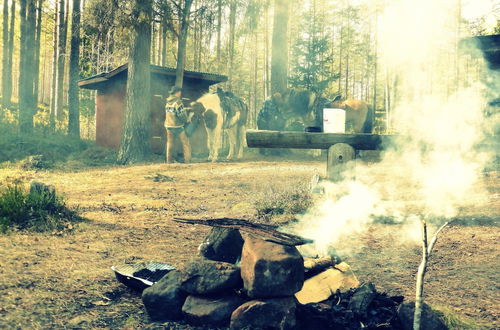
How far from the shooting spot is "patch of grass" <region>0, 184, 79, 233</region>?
6199 mm

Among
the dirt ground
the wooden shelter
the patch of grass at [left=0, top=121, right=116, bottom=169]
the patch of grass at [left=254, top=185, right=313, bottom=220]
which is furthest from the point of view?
the wooden shelter

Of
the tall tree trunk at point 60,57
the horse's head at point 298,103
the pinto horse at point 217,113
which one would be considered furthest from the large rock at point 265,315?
the tall tree trunk at point 60,57

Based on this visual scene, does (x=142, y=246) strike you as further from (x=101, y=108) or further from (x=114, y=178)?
(x=101, y=108)

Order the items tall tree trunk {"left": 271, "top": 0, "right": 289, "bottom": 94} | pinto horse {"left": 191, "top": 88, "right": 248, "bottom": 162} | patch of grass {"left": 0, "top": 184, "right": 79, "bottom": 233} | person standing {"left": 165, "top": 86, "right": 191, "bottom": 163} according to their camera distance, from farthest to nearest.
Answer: tall tree trunk {"left": 271, "top": 0, "right": 289, "bottom": 94}
pinto horse {"left": 191, "top": 88, "right": 248, "bottom": 162}
person standing {"left": 165, "top": 86, "right": 191, "bottom": 163}
patch of grass {"left": 0, "top": 184, "right": 79, "bottom": 233}

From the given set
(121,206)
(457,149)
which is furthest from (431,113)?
(121,206)

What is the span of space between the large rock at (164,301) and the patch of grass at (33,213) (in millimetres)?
3390

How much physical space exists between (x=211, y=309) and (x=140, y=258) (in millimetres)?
2131

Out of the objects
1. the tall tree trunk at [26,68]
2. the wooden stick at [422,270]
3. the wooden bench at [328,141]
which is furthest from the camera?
the tall tree trunk at [26,68]

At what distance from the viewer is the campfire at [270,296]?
122 inches

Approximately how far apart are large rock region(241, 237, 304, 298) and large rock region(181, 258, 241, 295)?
0.48 ft

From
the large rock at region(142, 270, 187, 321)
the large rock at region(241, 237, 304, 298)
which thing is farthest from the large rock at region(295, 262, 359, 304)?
the large rock at region(142, 270, 187, 321)

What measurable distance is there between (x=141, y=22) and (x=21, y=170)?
6272 mm

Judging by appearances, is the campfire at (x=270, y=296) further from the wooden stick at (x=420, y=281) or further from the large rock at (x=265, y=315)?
the wooden stick at (x=420, y=281)

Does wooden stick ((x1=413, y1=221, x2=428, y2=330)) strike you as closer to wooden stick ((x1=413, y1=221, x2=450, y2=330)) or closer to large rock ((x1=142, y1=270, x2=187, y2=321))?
wooden stick ((x1=413, y1=221, x2=450, y2=330))
